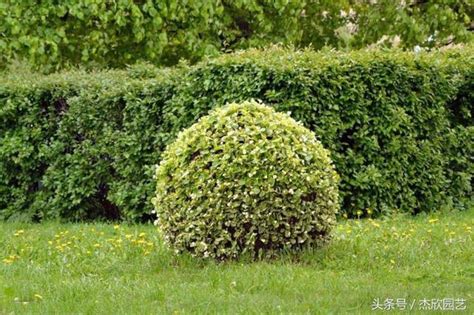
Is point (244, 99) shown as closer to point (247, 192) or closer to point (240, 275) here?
point (247, 192)

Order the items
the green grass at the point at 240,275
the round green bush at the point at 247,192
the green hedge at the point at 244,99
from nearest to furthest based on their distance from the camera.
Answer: the green grass at the point at 240,275
the round green bush at the point at 247,192
the green hedge at the point at 244,99

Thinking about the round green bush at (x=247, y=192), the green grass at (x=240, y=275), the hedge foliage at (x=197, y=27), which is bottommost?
the green grass at (x=240, y=275)

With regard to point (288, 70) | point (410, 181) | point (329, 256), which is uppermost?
point (288, 70)

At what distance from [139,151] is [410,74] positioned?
3.49m

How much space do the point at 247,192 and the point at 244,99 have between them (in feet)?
8.75

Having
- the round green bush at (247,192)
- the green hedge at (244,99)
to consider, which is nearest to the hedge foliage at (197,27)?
the green hedge at (244,99)

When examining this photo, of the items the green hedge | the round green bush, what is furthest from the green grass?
the green hedge

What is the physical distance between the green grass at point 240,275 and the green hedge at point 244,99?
1299 millimetres

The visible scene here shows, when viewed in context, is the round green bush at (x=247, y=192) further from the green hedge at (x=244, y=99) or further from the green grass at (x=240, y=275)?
the green hedge at (x=244, y=99)

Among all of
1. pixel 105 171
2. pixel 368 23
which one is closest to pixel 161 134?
pixel 105 171

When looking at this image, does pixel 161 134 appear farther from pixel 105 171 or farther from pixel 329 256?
pixel 329 256

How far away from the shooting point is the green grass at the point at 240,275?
610 cm

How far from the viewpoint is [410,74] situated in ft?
34.0

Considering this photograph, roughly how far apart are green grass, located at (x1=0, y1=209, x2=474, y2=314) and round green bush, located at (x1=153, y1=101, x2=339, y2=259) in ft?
0.67
